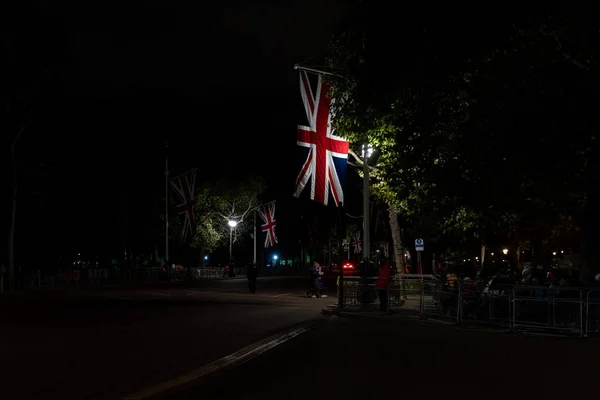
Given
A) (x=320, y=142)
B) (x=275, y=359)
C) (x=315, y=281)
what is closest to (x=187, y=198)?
(x=315, y=281)

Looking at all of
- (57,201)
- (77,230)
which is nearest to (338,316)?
(57,201)

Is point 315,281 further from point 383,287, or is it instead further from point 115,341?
point 115,341

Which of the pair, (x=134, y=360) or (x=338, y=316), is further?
(x=338, y=316)

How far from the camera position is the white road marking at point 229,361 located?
9312 mm

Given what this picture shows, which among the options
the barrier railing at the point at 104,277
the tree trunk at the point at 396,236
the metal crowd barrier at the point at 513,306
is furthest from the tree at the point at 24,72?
the metal crowd barrier at the point at 513,306

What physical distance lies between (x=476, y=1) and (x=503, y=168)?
3.71 m

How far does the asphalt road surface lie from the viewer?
9375 mm

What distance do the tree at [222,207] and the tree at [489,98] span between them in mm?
52938

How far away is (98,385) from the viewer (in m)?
9.70

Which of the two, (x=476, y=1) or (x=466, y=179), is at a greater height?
(x=476, y=1)

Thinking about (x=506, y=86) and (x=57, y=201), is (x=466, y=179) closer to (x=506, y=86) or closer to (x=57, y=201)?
(x=506, y=86)

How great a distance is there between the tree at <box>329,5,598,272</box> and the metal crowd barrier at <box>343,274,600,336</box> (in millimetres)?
2375

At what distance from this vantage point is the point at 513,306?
55.1 ft

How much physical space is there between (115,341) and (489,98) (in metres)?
8.70
